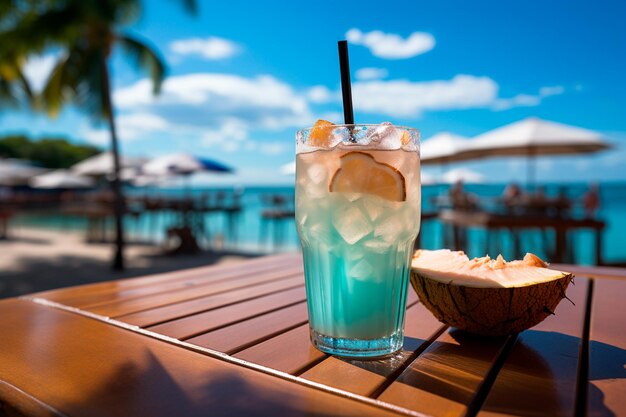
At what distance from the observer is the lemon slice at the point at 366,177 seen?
0.75 m

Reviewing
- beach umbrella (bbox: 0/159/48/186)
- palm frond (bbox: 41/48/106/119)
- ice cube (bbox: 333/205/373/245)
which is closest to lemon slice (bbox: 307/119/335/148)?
ice cube (bbox: 333/205/373/245)

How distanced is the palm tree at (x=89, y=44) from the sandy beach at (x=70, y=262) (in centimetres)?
60

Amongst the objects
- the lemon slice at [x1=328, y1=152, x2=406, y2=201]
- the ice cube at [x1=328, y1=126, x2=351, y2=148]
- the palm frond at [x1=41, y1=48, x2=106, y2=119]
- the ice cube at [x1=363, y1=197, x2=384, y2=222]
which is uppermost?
the palm frond at [x1=41, y1=48, x2=106, y2=119]

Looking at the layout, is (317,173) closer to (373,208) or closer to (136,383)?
(373,208)

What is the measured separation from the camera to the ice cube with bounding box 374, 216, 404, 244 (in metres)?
0.77

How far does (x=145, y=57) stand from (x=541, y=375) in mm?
10474

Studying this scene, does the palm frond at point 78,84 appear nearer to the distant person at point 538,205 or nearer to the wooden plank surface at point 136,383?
the distant person at point 538,205

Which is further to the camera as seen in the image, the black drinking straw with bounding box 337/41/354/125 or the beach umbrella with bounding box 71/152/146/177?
the beach umbrella with bounding box 71/152/146/177

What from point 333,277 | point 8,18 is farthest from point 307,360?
point 8,18

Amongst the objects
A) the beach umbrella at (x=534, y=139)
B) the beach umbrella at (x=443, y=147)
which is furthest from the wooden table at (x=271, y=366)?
the beach umbrella at (x=443, y=147)

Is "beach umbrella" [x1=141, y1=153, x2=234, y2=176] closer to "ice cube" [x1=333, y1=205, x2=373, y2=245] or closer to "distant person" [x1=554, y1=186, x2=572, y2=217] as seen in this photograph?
"distant person" [x1=554, y1=186, x2=572, y2=217]

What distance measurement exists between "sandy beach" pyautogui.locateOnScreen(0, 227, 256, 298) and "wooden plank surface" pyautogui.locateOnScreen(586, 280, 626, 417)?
649 cm

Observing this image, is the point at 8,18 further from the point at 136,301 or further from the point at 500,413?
the point at 500,413

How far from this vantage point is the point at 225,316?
94 centimetres
